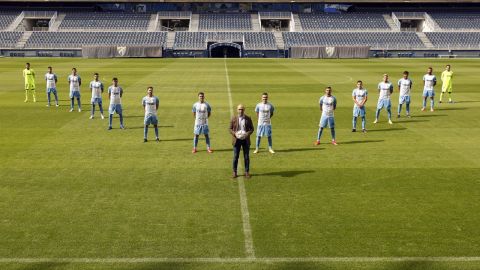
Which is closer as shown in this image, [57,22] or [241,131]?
[241,131]

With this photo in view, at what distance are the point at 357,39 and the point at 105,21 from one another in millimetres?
40712

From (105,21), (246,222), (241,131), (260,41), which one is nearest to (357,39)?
(260,41)

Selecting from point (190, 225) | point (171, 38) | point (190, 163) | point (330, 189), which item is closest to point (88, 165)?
point (190, 163)

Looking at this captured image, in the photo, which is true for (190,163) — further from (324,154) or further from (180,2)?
(180,2)

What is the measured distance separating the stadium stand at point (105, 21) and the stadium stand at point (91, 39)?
2941mm

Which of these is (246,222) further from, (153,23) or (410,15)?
(410,15)

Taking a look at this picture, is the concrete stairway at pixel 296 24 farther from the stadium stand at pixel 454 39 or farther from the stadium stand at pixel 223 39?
the stadium stand at pixel 454 39

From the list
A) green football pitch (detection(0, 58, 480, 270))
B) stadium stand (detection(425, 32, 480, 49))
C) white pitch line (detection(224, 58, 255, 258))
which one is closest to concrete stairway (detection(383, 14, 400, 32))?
stadium stand (detection(425, 32, 480, 49))

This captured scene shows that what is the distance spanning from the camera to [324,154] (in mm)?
15305

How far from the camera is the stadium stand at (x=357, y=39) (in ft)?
255

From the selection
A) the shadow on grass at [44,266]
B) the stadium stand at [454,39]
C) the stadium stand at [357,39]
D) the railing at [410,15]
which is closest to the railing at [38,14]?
the stadium stand at [357,39]

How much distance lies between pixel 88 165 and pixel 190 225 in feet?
17.8

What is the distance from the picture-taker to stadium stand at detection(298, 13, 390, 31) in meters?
83.9

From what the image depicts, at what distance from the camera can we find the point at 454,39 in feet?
260
